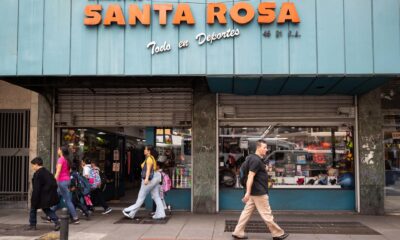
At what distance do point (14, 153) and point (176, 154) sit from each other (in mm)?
4457

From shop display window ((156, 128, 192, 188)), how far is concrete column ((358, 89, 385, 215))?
4.25m

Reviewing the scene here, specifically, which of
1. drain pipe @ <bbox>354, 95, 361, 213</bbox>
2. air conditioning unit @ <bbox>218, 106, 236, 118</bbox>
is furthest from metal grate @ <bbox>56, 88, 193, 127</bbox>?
drain pipe @ <bbox>354, 95, 361, 213</bbox>

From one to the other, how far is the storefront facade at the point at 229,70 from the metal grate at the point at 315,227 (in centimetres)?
145

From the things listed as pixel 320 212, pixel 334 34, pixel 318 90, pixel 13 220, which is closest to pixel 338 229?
pixel 320 212

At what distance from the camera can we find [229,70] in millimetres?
9352

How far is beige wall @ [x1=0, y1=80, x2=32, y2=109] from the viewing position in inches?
488

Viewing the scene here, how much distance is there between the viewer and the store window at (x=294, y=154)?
11.9 meters

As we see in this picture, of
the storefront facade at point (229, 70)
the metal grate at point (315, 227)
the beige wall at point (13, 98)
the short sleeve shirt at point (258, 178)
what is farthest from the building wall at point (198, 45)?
the metal grate at point (315, 227)

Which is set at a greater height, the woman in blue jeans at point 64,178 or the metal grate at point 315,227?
the woman in blue jeans at point 64,178

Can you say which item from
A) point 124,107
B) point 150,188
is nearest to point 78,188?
point 150,188

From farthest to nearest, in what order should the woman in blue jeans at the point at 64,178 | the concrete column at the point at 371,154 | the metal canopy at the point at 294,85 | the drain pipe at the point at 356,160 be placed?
the drain pipe at the point at 356,160, the concrete column at the point at 371,154, the woman in blue jeans at the point at 64,178, the metal canopy at the point at 294,85

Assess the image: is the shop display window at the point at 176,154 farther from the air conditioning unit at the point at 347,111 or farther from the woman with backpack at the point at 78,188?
the air conditioning unit at the point at 347,111

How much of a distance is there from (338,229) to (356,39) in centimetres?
383

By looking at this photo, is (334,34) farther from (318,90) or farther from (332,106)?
(332,106)
